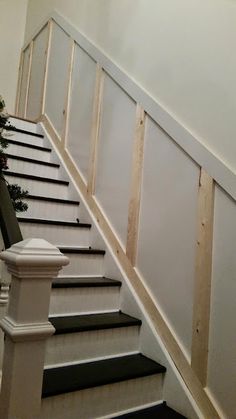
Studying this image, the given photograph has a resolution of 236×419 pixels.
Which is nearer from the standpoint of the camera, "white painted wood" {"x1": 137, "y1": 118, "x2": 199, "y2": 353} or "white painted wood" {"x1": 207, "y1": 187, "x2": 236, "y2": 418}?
"white painted wood" {"x1": 207, "y1": 187, "x2": 236, "y2": 418}

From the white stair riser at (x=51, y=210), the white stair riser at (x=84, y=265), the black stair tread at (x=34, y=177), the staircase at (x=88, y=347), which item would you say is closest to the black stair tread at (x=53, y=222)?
the staircase at (x=88, y=347)

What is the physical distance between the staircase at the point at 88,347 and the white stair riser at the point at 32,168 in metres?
0.26

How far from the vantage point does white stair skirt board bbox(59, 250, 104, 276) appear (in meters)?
2.32

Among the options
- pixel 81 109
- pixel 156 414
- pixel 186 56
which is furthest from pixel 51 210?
pixel 156 414

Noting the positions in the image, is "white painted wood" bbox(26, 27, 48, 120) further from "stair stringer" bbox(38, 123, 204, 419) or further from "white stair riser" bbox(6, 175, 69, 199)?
"stair stringer" bbox(38, 123, 204, 419)

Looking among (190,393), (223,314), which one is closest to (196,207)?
(223,314)

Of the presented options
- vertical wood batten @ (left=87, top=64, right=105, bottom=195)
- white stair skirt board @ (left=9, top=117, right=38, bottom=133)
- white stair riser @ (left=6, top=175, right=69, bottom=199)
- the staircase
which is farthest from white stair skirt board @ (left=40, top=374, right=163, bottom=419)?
white stair skirt board @ (left=9, top=117, right=38, bottom=133)

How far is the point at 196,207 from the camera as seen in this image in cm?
186

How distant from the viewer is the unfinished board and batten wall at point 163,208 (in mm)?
1672

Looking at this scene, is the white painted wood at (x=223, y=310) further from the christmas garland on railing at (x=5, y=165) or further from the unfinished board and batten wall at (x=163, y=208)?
the christmas garland on railing at (x=5, y=165)

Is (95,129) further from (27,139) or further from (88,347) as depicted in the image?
(88,347)

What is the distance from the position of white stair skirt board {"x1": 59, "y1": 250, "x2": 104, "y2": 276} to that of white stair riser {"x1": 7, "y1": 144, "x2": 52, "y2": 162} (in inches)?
55.3

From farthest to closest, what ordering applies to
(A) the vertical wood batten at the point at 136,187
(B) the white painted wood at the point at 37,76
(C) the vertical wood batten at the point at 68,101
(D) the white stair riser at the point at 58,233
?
(B) the white painted wood at the point at 37,76 < (C) the vertical wood batten at the point at 68,101 < (D) the white stair riser at the point at 58,233 < (A) the vertical wood batten at the point at 136,187

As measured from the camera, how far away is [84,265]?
7.89 ft
